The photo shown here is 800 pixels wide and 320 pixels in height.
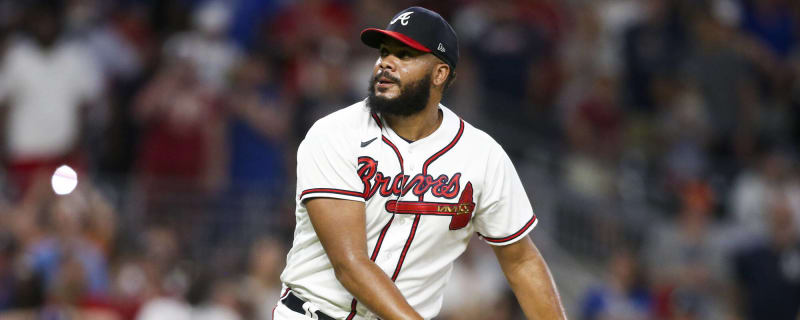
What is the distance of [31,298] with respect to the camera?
789cm

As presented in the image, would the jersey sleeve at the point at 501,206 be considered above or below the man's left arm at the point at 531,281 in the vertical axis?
above

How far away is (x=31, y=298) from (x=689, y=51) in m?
6.34

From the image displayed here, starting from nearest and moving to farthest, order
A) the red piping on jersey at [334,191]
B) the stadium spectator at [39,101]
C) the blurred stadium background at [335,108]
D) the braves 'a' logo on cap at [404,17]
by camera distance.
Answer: the red piping on jersey at [334,191]
the braves 'a' logo on cap at [404,17]
the blurred stadium background at [335,108]
the stadium spectator at [39,101]

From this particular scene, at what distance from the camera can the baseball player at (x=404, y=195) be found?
4.55m

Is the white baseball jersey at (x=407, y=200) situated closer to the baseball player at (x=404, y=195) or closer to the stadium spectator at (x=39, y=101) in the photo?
the baseball player at (x=404, y=195)

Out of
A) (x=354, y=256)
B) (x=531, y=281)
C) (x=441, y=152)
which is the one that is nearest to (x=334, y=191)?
(x=354, y=256)

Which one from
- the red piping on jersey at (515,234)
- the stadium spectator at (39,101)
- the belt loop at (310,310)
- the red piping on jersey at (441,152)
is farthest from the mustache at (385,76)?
the stadium spectator at (39,101)

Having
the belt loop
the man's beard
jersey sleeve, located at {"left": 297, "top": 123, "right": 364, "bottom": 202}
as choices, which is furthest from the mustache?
the belt loop

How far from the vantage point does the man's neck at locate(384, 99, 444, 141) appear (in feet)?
15.8

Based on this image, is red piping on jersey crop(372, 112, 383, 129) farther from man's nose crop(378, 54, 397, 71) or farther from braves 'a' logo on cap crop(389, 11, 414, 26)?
braves 'a' logo on cap crop(389, 11, 414, 26)

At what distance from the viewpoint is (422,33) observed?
459cm

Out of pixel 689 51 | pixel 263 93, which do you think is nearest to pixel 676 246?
pixel 689 51

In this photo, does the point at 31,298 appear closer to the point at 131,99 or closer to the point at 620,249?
the point at 131,99

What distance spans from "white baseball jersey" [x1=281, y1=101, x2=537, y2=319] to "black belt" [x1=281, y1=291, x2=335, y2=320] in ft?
0.07
